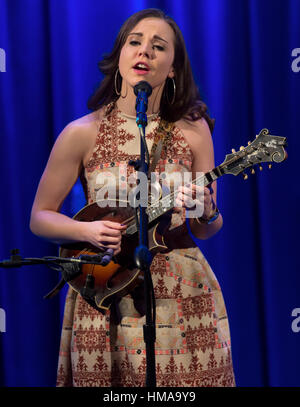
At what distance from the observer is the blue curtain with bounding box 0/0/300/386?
8.79 ft

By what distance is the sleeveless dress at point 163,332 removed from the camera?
1819 millimetres

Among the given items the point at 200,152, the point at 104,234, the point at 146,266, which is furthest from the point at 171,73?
the point at 146,266

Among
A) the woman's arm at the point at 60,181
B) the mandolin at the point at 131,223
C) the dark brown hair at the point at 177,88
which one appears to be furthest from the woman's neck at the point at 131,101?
the mandolin at the point at 131,223

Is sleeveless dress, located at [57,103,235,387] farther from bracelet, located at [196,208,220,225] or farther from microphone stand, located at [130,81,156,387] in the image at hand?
microphone stand, located at [130,81,156,387]

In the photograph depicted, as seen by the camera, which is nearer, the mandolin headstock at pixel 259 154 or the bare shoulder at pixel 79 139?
the mandolin headstock at pixel 259 154

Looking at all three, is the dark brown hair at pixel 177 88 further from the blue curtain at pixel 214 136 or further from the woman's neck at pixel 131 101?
the blue curtain at pixel 214 136

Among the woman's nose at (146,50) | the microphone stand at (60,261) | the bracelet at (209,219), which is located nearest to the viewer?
the microphone stand at (60,261)

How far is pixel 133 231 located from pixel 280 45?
1.36 m

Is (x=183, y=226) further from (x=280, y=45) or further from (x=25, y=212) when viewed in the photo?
(x=280, y=45)

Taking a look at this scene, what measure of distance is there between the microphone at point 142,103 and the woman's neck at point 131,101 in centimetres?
41

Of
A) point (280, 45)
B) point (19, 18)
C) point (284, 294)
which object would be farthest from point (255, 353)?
point (19, 18)

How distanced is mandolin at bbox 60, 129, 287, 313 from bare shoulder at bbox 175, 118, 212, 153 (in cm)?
19

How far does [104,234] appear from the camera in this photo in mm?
1865

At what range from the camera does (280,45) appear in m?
2.72
